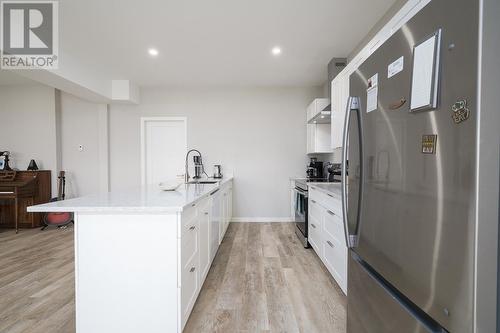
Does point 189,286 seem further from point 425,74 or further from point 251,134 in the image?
point 251,134

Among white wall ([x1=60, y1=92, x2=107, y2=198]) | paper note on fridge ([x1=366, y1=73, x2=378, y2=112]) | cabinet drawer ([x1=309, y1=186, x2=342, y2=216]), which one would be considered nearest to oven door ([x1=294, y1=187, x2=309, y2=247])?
cabinet drawer ([x1=309, y1=186, x2=342, y2=216])

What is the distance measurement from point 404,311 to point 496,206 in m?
0.49

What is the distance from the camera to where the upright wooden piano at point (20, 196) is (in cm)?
406

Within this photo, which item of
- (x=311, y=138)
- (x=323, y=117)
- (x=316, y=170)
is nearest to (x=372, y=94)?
(x=323, y=117)

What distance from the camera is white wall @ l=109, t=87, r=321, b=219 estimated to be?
15.7 feet

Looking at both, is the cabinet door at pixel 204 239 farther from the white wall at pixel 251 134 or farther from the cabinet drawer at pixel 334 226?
the white wall at pixel 251 134

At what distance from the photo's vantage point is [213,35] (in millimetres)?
2934

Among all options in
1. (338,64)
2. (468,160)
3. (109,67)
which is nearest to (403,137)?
(468,160)

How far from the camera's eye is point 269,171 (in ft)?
15.8

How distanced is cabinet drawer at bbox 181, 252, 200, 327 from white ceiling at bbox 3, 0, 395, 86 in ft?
7.98

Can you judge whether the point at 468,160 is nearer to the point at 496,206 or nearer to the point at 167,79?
the point at 496,206

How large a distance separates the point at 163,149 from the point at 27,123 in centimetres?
262

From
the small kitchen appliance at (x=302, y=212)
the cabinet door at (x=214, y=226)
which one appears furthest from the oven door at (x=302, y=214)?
the cabinet door at (x=214, y=226)

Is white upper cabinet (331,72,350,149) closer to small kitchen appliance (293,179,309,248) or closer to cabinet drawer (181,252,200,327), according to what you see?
small kitchen appliance (293,179,309,248)
